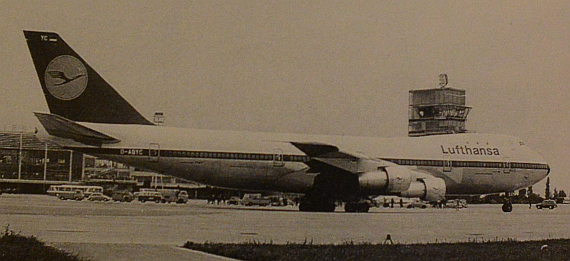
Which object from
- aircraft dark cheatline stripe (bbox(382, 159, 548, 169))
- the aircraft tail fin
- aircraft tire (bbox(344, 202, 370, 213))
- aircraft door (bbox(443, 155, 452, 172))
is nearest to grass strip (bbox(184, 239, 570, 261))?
the aircraft tail fin

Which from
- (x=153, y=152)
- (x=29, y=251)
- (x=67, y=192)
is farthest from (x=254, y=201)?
(x=29, y=251)

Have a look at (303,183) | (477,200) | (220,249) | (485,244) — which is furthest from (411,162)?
(477,200)

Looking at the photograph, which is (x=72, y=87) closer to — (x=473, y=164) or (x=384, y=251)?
(x=384, y=251)

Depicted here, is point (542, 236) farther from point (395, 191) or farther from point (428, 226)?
point (395, 191)

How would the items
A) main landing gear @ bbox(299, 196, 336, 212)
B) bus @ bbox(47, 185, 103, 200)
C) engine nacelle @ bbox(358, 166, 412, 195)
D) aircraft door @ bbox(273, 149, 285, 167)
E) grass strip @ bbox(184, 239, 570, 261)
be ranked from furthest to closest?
bus @ bbox(47, 185, 103, 200), main landing gear @ bbox(299, 196, 336, 212), aircraft door @ bbox(273, 149, 285, 167), engine nacelle @ bbox(358, 166, 412, 195), grass strip @ bbox(184, 239, 570, 261)

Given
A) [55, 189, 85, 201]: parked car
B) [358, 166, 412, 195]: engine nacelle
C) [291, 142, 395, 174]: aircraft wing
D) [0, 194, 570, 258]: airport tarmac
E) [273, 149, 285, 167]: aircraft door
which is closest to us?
[0, 194, 570, 258]: airport tarmac

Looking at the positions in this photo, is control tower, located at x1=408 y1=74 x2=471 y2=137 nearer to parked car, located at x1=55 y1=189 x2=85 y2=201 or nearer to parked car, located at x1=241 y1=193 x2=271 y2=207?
parked car, located at x1=241 y1=193 x2=271 y2=207

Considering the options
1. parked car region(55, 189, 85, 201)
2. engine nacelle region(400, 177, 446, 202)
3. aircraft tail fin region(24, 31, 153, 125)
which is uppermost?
aircraft tail fin region(24, 31, 153, 125)
